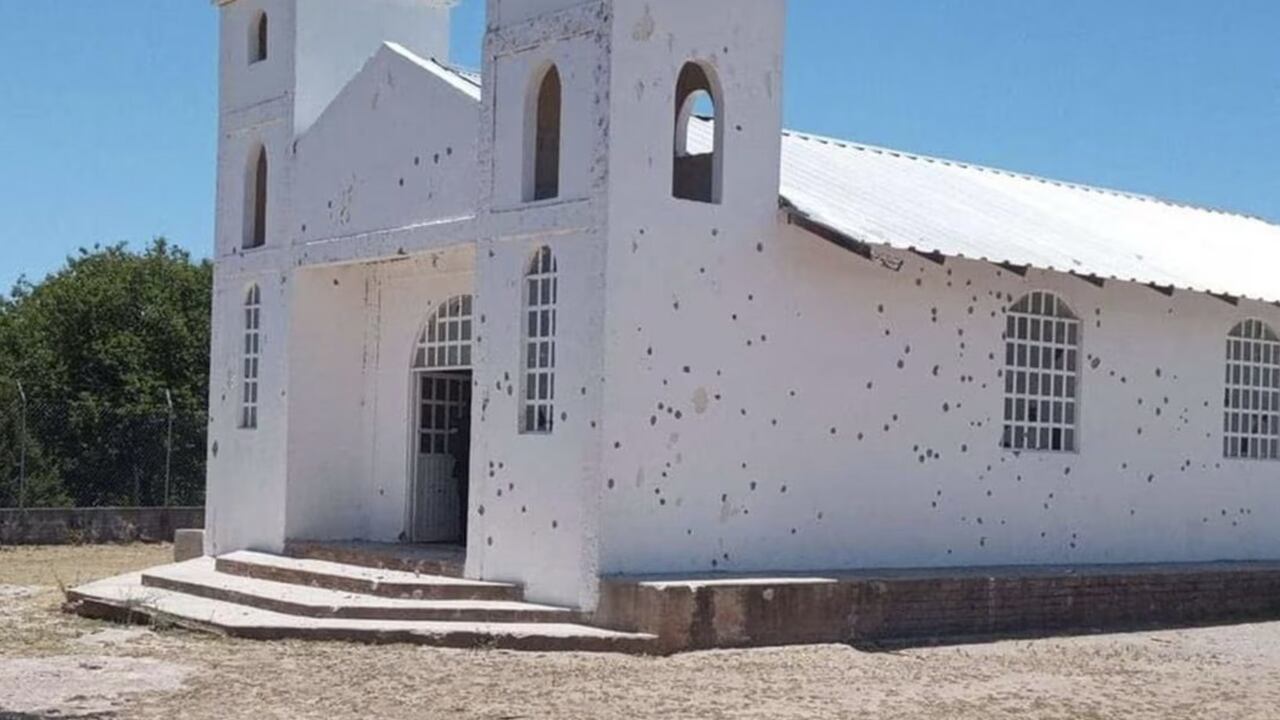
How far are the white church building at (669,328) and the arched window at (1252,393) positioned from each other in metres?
0.04

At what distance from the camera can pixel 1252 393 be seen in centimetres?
2130

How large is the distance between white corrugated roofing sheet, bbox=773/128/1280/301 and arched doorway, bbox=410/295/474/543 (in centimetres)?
336

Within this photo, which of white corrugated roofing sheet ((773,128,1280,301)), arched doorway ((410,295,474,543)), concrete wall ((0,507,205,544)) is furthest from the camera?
concrete wall ((0,507,205,544))

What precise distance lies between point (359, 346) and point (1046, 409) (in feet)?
24.3

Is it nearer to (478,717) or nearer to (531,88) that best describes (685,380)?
(531,88)

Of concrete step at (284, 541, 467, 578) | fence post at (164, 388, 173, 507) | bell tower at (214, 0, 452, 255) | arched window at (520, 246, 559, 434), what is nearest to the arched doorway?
concrete step at (284, 541, 467, 578)

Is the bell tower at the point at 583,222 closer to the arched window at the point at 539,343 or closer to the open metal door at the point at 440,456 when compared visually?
the arched window at the point at 539,343

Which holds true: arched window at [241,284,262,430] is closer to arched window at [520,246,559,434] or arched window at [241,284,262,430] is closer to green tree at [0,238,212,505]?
arched window at [520,246,559,434]

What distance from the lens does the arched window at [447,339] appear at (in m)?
19.5

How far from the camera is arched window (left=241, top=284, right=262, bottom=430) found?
813 inches

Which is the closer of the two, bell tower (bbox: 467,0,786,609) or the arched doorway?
bell tower (bbox: 467,0,786,609)

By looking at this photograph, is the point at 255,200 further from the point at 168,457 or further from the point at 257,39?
the point at 168,457

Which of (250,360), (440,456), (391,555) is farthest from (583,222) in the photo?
(250,360)

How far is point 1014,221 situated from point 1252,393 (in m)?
3.86
